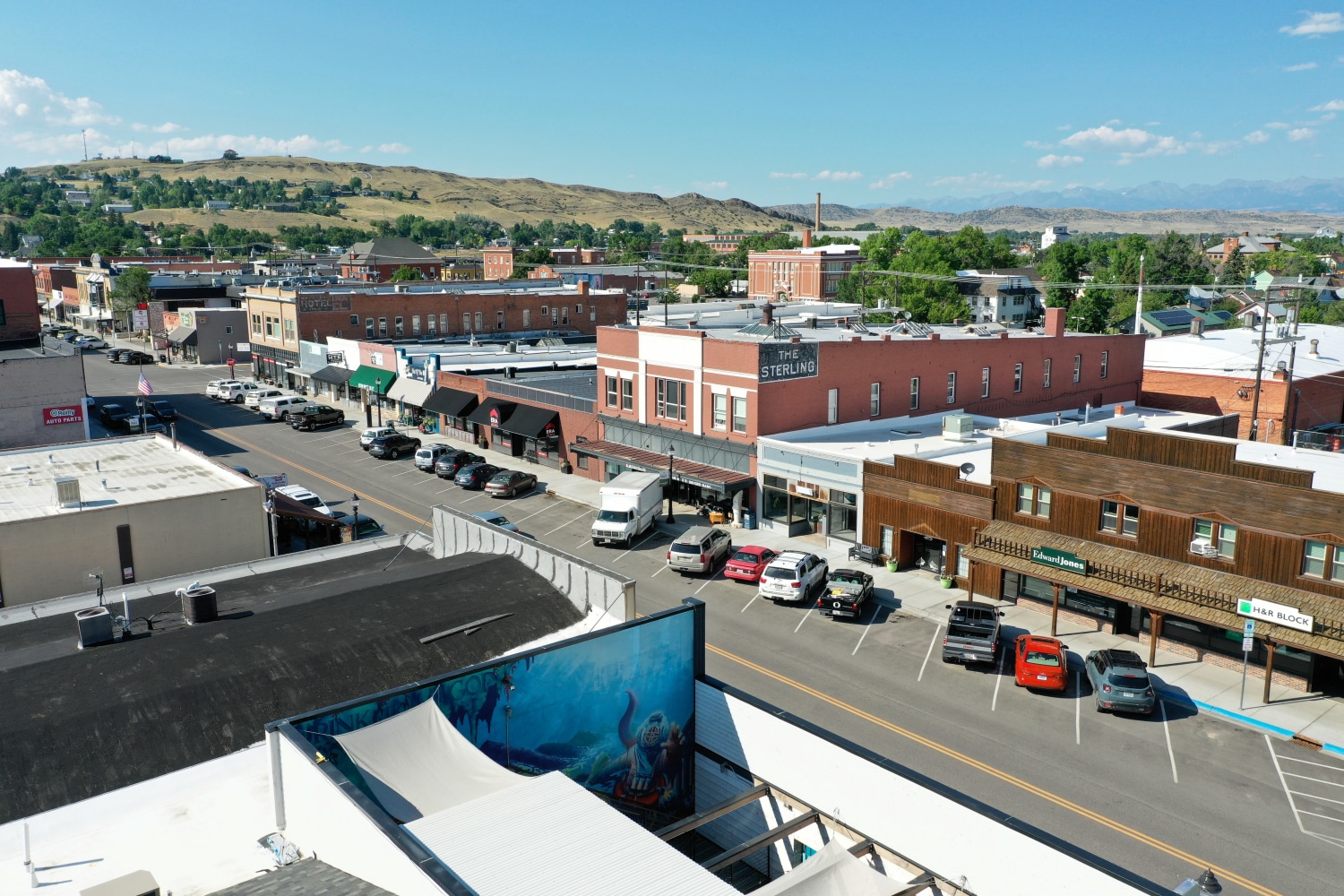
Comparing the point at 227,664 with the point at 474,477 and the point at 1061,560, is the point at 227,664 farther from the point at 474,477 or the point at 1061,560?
the point at 474,477

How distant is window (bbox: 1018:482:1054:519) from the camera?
30.6 metres

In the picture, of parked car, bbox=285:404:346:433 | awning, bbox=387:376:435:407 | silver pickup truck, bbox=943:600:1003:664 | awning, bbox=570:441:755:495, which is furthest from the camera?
parked car, bbox=285:404:346:433

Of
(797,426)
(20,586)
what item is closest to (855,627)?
(797,426)

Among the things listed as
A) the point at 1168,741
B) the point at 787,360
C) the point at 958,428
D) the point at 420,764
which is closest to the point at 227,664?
the point at 420,764

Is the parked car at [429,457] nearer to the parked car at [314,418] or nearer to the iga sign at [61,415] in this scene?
the parked car at [314,418]

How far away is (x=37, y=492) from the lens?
28844 mm

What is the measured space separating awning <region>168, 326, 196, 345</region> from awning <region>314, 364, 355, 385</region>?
1115 inches

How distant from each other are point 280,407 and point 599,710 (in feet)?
185

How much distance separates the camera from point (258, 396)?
228 ft

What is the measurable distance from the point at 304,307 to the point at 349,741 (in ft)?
222

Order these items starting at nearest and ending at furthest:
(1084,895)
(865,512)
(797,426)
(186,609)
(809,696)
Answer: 1. (1084,895)
2. (186,609)
3. (809,696)
4. (865,512)
5. (797,426)

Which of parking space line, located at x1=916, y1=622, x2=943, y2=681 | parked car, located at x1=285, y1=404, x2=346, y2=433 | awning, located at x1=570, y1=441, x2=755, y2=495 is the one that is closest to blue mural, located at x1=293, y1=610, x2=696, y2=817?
parking space line, located at x1=916, y1=622, x2=943, y2=681

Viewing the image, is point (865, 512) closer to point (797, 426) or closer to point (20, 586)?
point (797, 426)

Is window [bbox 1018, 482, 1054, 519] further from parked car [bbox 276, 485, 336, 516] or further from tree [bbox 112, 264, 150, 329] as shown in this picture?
tree [bbox 112, 264, 150, 329]
